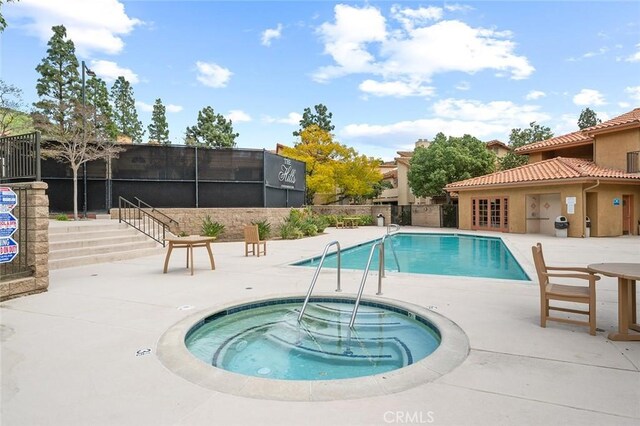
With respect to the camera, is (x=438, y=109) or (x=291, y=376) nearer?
(x=291, y=376)

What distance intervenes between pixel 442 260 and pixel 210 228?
8816 millimetres

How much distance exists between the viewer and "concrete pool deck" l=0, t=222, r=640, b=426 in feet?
7.55

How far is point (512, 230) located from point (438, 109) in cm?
1049

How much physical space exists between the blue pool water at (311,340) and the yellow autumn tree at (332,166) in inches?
882

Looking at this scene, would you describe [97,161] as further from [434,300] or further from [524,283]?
[524,283]

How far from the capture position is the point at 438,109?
25.4m

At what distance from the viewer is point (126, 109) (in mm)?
41188

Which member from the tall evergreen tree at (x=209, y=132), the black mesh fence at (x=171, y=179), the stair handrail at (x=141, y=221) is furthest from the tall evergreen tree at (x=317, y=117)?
the stair handrail at (x=141, y=221)

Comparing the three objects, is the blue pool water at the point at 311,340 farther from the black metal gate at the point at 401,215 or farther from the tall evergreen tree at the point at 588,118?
the tall evergreen tree at the point at 588,118

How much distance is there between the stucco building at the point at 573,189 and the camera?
54.9ft

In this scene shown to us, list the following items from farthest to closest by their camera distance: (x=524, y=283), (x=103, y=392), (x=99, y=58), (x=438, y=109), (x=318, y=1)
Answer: (x=438, y=109), (x=99, y=58), (x=318, y=1), (x=524, y=283), (x=103, y=392)

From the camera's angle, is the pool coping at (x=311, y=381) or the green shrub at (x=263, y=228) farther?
the green shrub at (x=263, y=228)

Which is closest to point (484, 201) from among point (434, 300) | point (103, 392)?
point (434, 300)

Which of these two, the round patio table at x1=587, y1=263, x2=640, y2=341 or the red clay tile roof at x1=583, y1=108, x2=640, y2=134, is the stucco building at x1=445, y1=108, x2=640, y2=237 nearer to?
the red clay tile roof at x1=583, y1=108, x2=640, y2=134
